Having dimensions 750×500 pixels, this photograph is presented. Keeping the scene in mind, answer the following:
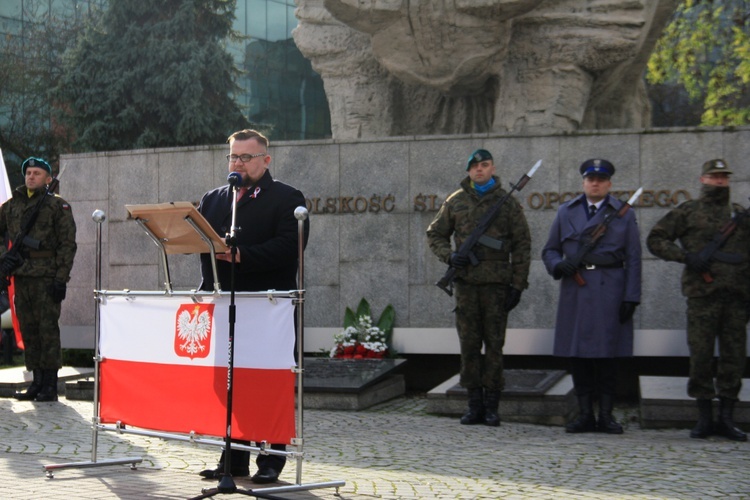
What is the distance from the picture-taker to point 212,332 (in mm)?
5797

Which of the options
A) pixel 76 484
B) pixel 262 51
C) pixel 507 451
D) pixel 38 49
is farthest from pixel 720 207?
pixel 262 51

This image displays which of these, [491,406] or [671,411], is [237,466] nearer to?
[491,406]

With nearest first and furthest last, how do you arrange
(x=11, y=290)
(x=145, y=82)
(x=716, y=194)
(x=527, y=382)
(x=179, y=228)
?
1. (x=179, y=228)
2. (x=716, y=194)
3. (x=527, y=382)
4. (x=11, y=290)
5. (x=145, y=82)

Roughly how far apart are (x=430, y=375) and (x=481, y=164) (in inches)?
130

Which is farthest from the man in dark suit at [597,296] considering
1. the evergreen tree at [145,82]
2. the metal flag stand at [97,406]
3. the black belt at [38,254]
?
the evergreen tree at [145,82]

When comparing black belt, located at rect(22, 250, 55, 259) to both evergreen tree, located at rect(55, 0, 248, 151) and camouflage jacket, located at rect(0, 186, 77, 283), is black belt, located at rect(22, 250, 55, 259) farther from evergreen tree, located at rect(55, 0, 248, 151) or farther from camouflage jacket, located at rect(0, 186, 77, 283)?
evergreen tree, located at rect(55, 0, 248, 151)

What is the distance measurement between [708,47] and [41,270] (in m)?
16.3

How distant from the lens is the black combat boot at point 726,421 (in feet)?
25.8

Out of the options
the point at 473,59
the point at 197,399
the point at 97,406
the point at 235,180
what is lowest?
the point at 97,406

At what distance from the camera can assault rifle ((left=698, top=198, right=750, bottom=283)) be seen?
7.99 metres

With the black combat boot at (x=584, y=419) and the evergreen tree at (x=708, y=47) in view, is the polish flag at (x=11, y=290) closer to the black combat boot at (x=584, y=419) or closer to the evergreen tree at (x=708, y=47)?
the black combat boot at (x=584, y=419)

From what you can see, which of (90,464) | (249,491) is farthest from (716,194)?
(90,464)

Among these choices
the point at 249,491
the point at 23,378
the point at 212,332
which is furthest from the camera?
the point at 23,378

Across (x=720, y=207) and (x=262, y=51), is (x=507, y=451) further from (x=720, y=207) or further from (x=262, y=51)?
(x=262, y=51)
